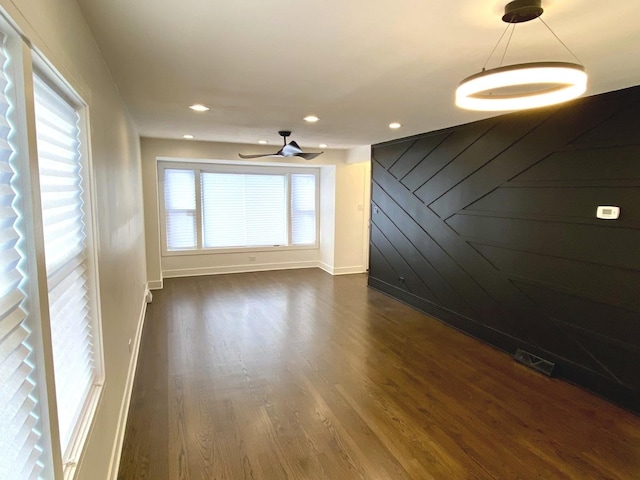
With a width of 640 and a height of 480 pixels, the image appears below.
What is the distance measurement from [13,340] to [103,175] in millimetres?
1531

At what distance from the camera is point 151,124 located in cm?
432

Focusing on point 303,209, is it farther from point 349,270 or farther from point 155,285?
point 155,285

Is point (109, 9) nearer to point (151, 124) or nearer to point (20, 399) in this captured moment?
point (20, 399)

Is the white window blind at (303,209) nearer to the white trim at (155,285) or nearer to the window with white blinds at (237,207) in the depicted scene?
the window with white blinds at (237,207)

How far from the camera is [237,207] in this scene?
704 cm

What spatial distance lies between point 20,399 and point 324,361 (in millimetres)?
2735

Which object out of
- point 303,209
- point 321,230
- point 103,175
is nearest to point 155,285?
point 303,209

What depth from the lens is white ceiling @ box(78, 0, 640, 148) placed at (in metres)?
1.58

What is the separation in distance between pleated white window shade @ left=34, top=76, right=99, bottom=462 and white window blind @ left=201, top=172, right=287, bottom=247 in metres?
5.23

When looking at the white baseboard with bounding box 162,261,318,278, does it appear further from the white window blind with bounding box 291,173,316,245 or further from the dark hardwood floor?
the dark hardwood floor

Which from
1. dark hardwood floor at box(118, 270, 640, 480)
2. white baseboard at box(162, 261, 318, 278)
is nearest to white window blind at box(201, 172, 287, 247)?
white baseboard at box(162, 261, 318, 278)

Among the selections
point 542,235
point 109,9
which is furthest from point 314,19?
point 542,235

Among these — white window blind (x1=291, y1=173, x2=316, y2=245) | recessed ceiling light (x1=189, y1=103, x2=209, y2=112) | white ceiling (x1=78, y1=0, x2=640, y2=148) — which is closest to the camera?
white ceiling (x1=78, y1=0, x2=640, y2=148)

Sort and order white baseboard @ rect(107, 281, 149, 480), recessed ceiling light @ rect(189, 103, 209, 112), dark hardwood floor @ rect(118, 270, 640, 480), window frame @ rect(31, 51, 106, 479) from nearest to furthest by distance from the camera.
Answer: window frame @ rect(31, 51, 106, 479) < white baseboard @ rect(107, 281, 149, 480) < dark hardwood floor @ rect(118, 270, 640, 480) < recessed ceiling light @ rect(189, 103, 209, 112)
